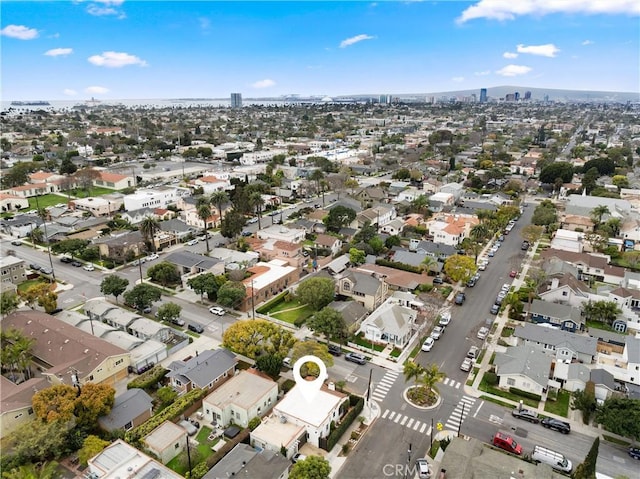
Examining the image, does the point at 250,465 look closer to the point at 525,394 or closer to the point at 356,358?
the point at 356,358

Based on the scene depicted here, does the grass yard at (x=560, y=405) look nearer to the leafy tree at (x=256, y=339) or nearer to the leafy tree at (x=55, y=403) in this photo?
the leafy tree at (x=256, y=339)

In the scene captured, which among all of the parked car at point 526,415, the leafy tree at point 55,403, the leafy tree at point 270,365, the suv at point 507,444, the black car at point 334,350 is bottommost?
the parked car at point 526,415

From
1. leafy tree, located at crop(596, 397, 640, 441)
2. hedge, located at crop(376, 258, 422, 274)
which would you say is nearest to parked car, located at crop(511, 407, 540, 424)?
leafy tree, located at crop(596, 397, 640, 441)

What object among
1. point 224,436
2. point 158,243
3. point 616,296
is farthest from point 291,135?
point 224,436

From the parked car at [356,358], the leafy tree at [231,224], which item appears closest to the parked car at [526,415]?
the parked car at [356,358]

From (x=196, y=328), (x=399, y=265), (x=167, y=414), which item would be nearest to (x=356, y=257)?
(x=399, y=265)

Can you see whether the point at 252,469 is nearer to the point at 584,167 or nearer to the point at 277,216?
the point at 277,216
